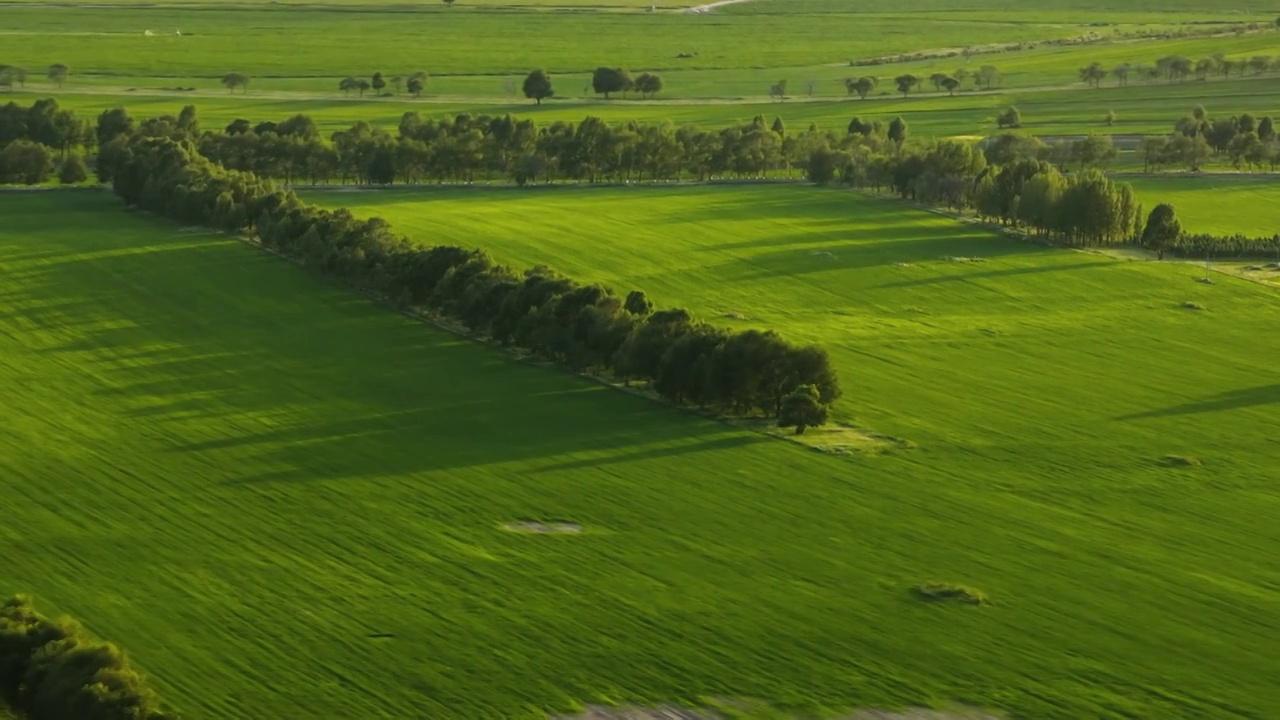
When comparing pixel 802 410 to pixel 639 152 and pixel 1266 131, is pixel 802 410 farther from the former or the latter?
pixel 1266 131

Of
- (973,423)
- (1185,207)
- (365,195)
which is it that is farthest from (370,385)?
(1185,207)

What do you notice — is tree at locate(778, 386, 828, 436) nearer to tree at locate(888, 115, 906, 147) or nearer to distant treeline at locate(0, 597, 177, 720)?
distant treeline at locate(0, 597, 177, 720)

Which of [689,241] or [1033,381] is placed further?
[689,241]

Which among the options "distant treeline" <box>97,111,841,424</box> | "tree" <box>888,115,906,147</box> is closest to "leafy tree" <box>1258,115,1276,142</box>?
"tree" <box>888,115,906,147</box>

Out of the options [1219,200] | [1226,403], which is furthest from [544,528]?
[1219,200]

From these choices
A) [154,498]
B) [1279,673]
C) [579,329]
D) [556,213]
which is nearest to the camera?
[1279,673]

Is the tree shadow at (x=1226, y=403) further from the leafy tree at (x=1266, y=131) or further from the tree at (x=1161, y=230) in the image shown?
the leafy tree at (x=1266, y=131)

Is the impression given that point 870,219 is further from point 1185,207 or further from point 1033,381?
point 1033,381
